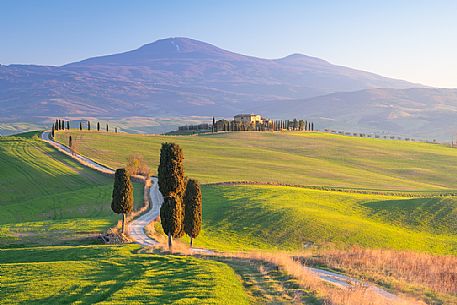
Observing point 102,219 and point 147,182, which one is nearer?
point 102,219

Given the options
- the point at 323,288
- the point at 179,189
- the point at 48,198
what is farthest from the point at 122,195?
the point at 323,288

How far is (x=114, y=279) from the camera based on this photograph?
27781mm

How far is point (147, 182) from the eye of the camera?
2859 inches

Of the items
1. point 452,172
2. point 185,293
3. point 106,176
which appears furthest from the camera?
point 452,172

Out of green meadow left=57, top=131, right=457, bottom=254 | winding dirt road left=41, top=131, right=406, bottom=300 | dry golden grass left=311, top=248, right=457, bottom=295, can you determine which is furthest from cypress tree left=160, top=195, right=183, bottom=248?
dry golden grass left=311, top=248, right=457, bottom=295

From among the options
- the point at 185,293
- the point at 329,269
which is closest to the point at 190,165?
the point at 329,269

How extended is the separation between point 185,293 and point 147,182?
48.0 m

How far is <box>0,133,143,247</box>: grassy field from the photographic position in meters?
44.6

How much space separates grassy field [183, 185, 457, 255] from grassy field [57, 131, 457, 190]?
1616 centimetres

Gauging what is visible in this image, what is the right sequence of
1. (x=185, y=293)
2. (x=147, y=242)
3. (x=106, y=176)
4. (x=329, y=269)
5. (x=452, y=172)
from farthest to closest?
(x=452, y=172) < (x=106, y=176) < (x=147, y=242) < (x=329, y=269) < (x=185, y=293)

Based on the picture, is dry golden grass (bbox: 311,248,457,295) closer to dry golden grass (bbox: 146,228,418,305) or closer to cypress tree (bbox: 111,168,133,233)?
dry golden grass (bbox: 146,228,418,305)

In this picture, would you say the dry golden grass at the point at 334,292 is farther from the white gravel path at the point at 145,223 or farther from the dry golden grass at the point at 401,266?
the white gravel path at the point at 145,223

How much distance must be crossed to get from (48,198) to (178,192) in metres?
28.1

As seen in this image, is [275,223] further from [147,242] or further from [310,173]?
[310,173]
